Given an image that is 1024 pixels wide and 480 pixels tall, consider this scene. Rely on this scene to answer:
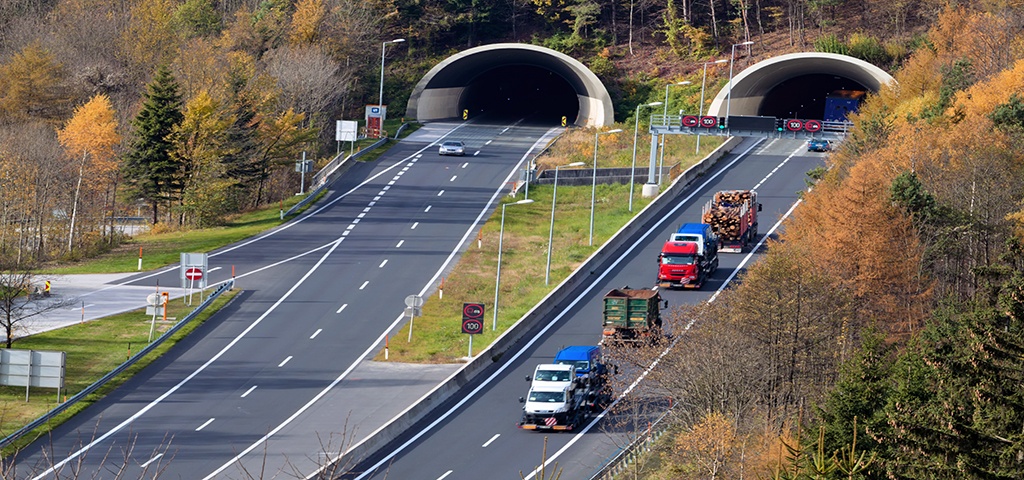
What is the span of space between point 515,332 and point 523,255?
38.9 ft

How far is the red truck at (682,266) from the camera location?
47750 mm

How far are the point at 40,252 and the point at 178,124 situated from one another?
40.1 ft

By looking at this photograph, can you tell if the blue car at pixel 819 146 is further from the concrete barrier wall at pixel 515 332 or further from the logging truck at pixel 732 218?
the logging truck at pixel 732 218

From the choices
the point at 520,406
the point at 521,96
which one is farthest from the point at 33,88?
the point at 520,406

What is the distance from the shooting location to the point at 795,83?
9406 centimetres

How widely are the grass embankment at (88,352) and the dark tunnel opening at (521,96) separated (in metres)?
58.8

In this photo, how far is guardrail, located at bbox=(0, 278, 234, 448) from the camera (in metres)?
32.9

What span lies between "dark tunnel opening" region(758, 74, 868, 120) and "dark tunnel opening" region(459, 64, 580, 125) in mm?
18933

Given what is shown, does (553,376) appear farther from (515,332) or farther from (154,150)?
(154,150)

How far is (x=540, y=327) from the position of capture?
4575 cm

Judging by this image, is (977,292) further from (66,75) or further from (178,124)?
(66,75)

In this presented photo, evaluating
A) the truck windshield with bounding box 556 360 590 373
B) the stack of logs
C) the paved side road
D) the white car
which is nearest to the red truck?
the stack of logs

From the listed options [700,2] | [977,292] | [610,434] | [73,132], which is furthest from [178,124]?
[700,2]

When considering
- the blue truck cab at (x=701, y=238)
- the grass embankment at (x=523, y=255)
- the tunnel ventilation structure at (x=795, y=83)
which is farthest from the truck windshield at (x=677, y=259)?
the tunnel ventilation structure at (x=795, y=83)
